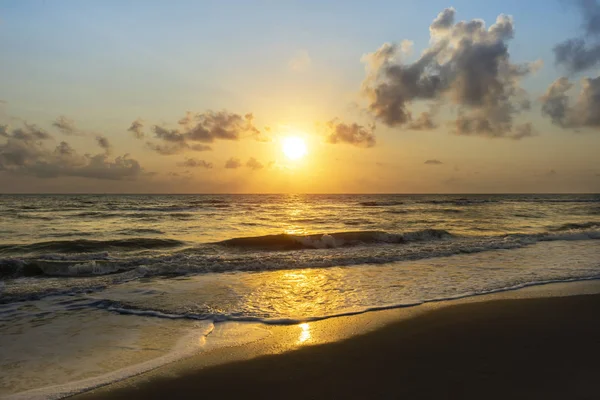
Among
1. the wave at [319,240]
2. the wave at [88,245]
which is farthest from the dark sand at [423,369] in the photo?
the wave at [88,245]

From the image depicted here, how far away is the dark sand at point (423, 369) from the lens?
4.25 metres

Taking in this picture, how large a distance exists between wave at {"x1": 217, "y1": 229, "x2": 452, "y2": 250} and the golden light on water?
1216 centimetres

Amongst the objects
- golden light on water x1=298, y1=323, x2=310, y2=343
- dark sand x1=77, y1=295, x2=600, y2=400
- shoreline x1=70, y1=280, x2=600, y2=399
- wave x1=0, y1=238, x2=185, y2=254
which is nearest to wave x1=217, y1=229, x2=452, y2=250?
wave x1=0, y1=238, x2=185, y2=254

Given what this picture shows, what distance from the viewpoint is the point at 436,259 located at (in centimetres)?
1383

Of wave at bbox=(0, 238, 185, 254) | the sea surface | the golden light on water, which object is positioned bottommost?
wave at bbox=(0, 238, 185, 254)

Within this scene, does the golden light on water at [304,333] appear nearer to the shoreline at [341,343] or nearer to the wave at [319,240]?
the shoreline at [341,343]

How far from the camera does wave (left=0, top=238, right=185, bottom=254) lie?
55.8 ft

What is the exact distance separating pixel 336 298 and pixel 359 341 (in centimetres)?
272

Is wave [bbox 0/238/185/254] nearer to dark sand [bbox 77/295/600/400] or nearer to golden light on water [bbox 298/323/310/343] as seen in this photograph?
golden light on water [bbox 298/323/310/343]

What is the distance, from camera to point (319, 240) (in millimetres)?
20250

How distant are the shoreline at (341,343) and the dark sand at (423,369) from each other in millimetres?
20

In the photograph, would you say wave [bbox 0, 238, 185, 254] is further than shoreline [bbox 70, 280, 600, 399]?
Yes

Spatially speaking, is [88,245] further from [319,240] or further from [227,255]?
[319,240]

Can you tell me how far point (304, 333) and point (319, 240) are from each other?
46.0 ft
